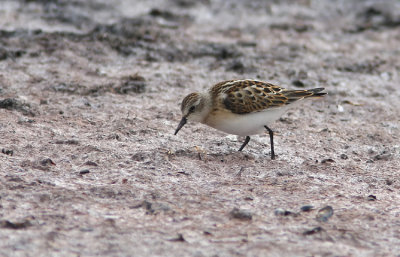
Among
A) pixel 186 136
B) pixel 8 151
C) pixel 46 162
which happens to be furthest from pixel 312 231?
pixel 8 151

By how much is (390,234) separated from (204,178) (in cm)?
209

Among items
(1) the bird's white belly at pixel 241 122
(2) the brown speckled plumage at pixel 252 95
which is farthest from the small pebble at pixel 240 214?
(2) the brown speckled plumage at pixel 252 95

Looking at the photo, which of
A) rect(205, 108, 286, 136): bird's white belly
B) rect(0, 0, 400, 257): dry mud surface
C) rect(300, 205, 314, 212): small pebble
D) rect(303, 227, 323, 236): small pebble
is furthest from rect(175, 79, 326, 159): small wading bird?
rect(303, 227, 323, 236): small pebble

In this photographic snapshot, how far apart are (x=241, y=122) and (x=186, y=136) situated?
43.1 inches

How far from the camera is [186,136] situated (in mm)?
7910

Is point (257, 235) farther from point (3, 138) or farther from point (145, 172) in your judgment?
point (3, 138)

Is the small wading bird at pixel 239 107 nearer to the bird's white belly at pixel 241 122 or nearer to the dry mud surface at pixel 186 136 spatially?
the bird's white belly at pixel 241 122

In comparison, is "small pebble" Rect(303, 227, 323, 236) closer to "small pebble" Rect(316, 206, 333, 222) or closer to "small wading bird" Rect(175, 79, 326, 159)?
"small pebble" Rect(316, 206, 333, 222)

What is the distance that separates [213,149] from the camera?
7512 millimetres

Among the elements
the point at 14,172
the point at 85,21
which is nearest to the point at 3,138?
the point at 14,172

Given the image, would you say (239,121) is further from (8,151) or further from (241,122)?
(8,151)

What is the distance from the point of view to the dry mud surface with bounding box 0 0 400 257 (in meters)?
5.07

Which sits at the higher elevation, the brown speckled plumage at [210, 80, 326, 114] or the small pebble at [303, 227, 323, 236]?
the brown speckled plumage at [210, 80, 326, 114]

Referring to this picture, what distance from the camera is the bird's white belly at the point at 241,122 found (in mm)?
7070
